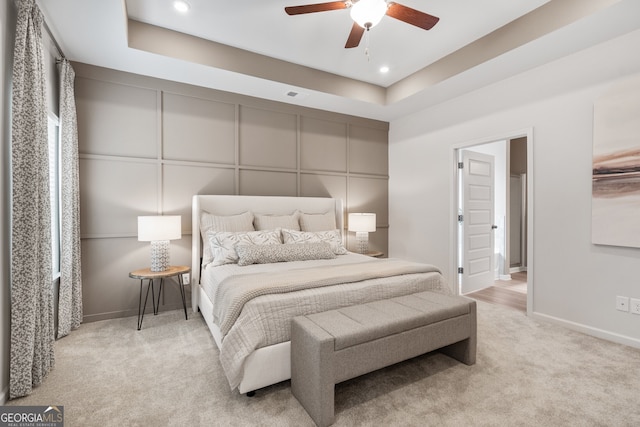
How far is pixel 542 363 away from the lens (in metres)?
2.28

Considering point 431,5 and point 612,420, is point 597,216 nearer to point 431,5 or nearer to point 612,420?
point 612,420

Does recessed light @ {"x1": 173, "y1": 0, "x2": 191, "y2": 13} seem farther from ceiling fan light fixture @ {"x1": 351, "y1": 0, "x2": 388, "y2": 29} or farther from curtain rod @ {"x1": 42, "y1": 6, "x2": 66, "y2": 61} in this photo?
ceiling fan light fixture @ {"x1": 351, "y1": 0, "x2": 388, "y2": 29}

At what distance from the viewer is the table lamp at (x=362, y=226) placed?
14.1ft

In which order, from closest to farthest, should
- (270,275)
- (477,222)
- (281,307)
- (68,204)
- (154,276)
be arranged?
(281,307) < (270,275) < (68,204) < (154,276) < (477,222)

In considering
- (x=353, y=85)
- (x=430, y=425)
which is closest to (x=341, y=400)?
(x=430, y=425)

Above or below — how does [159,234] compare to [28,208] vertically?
below

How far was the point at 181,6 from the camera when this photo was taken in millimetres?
2602

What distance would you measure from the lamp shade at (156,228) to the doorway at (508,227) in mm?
3420

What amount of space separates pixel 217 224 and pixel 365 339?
88.4 inches

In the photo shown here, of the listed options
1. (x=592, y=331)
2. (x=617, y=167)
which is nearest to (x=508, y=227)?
(x=592, y=331)

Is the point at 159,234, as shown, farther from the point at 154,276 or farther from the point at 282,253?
the point at 282,253

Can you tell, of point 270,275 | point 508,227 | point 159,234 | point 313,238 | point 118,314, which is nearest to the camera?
point 270,275

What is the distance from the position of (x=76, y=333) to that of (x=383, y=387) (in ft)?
9.19

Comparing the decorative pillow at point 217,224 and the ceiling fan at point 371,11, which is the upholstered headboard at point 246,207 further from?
the ceiling fan at point 371,11
